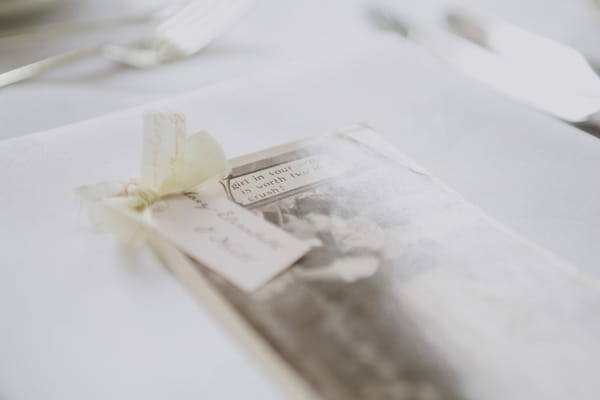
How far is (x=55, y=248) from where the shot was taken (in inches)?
13.6

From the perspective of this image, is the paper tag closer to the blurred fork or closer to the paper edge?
the paper edge

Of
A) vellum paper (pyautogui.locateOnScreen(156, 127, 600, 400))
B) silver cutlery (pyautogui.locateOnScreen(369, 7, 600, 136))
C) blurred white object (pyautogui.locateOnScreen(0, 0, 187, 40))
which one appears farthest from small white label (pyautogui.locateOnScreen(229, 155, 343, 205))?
blurred white object (pyautogui.locateOnScreen(0, 0, 187, 40))

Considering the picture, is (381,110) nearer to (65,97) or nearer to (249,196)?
(249,196)

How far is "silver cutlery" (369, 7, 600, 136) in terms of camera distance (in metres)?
0.54

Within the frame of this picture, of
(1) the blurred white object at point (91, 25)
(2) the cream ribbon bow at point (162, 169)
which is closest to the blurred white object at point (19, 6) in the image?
(1) the blurred white object at point (91, 25)

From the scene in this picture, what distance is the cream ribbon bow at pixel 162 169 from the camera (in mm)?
363

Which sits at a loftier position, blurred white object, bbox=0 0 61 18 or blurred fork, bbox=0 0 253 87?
blurred white object, bbox=0 0 61 18

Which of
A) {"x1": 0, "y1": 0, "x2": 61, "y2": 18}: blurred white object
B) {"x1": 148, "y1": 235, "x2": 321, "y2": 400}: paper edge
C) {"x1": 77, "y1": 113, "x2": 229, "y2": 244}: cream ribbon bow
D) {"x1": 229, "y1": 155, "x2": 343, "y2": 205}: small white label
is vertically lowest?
{"x1": 148, "y1": 235, "x2": 321, "y2": 400}: paper edge

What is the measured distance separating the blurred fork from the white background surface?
1 centimetres

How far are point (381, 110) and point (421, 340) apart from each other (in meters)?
0.27

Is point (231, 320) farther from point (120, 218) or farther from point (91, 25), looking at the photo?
point (91, 25)

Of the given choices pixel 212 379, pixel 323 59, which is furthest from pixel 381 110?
pixel 212 379

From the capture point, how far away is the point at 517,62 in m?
0.60

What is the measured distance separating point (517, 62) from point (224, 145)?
344 mm
